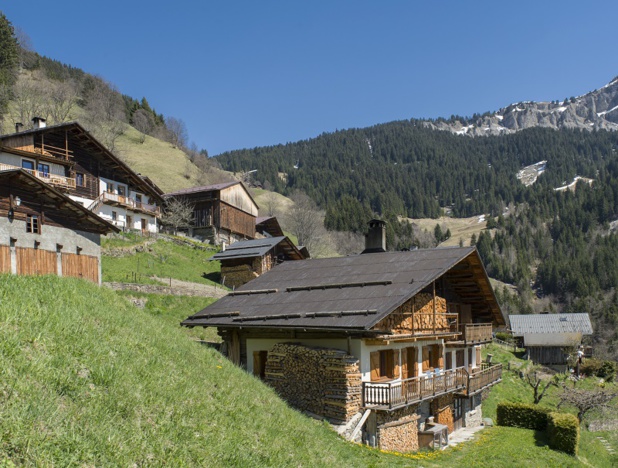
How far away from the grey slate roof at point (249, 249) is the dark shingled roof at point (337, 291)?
52.1 feet

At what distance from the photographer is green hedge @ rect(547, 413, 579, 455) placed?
22516 millimetres

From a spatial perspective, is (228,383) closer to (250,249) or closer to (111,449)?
(111,449)

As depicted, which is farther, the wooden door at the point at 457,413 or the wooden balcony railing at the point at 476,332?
the wooden door at the point at 457,413

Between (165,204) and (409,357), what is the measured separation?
4269cm

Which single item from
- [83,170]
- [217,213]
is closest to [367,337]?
[83,170]

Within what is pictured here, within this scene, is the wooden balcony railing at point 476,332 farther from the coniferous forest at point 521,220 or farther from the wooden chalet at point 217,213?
the coniferous forest at point 521,220

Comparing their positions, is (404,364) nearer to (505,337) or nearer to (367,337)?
(367,337)

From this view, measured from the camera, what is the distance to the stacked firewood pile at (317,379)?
17000mm

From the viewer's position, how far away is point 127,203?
47.3 meters

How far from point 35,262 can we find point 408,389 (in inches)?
596

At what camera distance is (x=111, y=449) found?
21.4 feet

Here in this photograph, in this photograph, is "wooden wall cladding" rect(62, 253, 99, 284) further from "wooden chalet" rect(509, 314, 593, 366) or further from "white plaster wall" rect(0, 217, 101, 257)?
"wooden chalet" rect(509, 314, 593, 366)

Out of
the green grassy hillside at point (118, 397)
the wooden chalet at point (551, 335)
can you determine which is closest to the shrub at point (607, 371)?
the wooden chalet at point (551, 335)

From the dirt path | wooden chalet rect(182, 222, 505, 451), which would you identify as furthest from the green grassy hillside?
the dirt path
